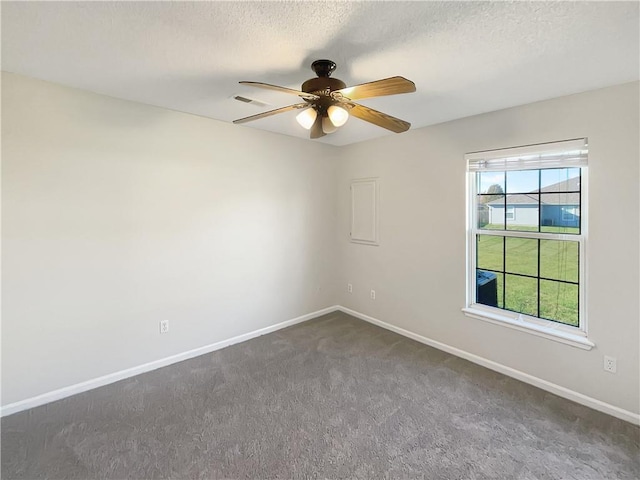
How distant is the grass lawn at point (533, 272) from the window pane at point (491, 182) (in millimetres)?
458

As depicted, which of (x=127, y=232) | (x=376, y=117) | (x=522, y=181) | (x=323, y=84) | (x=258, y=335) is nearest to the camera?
(x=323, y=84)

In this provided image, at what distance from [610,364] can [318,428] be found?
2.21 meters

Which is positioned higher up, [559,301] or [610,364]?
[559,301]

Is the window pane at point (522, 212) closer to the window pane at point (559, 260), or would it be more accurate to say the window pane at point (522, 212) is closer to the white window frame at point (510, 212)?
the white window frame at point (510, 212)

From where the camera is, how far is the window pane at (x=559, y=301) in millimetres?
2557

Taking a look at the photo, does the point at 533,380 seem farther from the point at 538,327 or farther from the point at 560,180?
the point at 560,180

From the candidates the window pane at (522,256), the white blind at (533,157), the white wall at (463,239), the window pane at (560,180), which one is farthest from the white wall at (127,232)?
the window pane at (560,180)

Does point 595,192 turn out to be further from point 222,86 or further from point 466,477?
A: point 222,86

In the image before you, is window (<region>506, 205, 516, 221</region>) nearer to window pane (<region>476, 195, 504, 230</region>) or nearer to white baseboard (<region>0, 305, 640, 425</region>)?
window pane (<region>476, 195, 504, 230</region>)

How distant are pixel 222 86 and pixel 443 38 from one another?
1.55 m

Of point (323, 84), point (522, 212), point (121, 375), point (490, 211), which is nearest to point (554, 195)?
point (522, 212)

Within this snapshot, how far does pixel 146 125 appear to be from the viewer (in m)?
2.74

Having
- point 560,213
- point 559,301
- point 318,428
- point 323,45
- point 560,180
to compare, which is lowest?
point 318,428

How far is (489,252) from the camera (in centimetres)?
306
